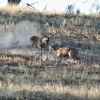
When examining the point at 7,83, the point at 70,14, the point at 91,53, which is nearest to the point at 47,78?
the point at 7,83

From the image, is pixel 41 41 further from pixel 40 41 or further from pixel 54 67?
pixel 54 67

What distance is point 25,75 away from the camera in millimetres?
19422

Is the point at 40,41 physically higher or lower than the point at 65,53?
higher

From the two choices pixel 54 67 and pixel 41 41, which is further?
pixel 41 41

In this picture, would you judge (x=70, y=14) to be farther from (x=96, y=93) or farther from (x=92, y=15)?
(x=96, y=93)

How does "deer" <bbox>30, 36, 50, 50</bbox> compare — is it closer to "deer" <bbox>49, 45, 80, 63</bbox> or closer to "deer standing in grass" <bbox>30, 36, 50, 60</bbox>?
"deer standing in grass" <bbox>30, 36, 50, 60</bbox>

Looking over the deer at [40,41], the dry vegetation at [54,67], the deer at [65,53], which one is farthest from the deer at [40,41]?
the deer at [65,53]

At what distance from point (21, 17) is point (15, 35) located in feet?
6.42

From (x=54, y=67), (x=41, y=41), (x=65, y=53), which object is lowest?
(x=54, y=67)

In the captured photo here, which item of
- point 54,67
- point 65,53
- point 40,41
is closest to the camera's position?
point 54,67

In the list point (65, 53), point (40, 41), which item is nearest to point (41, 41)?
point (40, 41)

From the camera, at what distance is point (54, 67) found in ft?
75.9

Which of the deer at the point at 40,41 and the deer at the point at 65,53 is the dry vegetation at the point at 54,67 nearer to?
the deer at the point at 65,53

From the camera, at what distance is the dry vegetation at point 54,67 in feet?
47.4
